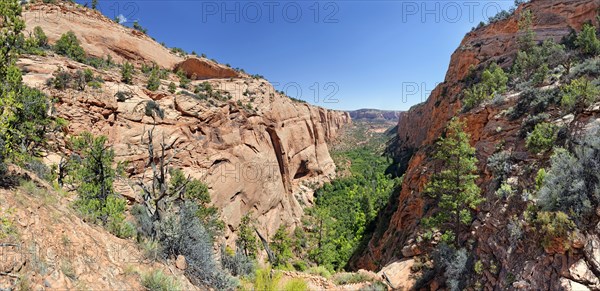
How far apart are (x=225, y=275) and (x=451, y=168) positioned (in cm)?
1070

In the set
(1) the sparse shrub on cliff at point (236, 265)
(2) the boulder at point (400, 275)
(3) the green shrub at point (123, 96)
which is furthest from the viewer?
(3) the green shrub at point (123, 96)

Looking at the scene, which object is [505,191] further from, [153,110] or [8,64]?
[153,110]

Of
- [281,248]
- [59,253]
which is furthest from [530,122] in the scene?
[281,248]

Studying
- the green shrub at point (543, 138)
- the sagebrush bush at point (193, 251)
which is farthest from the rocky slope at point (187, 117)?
the green shrub at point (543, 138)

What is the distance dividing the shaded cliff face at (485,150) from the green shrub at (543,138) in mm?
667

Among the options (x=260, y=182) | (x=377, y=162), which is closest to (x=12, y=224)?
(x=260, y=182)

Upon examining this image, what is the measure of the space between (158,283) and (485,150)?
16267 mm

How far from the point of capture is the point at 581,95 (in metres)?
10.1

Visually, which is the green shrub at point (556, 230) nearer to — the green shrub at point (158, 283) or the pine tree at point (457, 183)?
the pine tree at point (457, 183)

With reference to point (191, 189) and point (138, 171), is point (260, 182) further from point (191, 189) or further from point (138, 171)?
point (138, 171)

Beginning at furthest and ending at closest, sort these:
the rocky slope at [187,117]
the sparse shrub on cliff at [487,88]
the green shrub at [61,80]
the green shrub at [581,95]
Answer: the sparse shrub on cliff at [487,88]
the rocky slope at [187,117]
the green shrub at [61,80]
the green shrub at [581,95]

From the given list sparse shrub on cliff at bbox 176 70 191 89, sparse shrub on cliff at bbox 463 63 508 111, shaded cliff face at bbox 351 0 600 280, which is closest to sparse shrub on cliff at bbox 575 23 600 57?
sparse shrub on cliff at bbox 463 63 508 111

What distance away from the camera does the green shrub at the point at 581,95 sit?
31.7 ft

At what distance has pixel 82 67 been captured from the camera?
19109 millimetres
